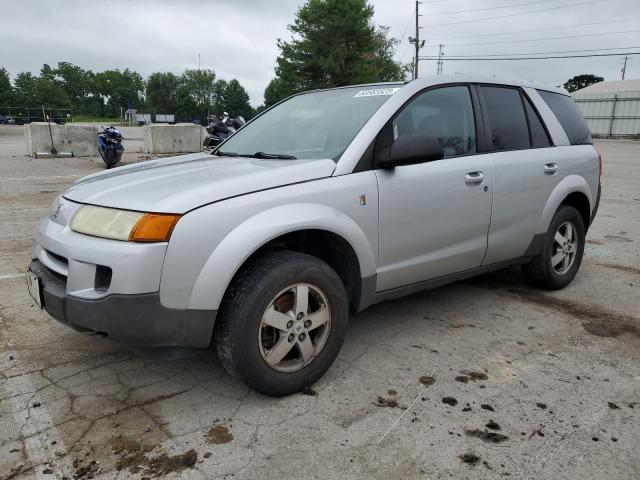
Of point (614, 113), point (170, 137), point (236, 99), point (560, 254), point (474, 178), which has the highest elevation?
point (236, 99)

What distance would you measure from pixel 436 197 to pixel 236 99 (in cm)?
10670

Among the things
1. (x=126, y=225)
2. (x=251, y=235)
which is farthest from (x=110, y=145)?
(x=251, y=235)

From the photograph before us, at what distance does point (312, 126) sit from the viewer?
350 centimetres

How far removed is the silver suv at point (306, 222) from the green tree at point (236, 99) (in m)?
97.0

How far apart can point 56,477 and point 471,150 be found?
3021mm

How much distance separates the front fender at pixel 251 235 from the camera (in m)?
2.41

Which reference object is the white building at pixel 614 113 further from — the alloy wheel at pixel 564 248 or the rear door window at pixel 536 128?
the rear door window at pixel 536 128

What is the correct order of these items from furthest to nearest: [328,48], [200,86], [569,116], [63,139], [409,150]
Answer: [200,86] < [328,48] < [63,139] < [569,116] < [409,150]

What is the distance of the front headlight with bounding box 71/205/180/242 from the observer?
2.33 m

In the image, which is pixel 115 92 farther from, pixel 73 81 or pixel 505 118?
pixel 505 118

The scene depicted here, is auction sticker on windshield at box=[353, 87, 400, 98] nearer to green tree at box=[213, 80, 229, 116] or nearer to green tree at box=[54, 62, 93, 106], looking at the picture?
green tree at box=[213, 80, 229, 116]

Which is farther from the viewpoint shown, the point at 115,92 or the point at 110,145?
the point at 115,92

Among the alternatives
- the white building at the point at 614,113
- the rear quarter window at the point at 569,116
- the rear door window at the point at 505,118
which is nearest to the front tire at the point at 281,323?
the rear door window at the point at 505,118

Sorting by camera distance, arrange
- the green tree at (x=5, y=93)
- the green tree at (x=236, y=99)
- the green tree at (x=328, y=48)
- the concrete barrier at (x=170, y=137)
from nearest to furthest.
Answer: the concrete barrier at (x=170, y=137)
the green tree at (x=328, y=48)
the green tree at (x=5, y=93)
the green tree at (x=236, y=99)
